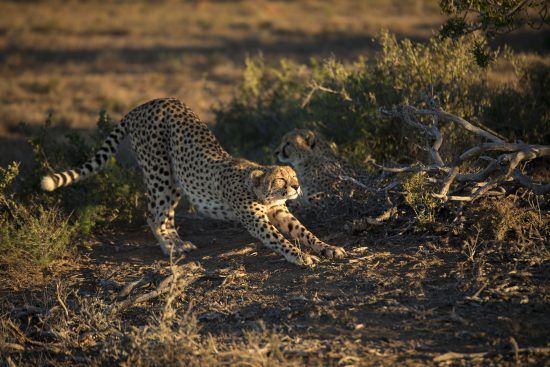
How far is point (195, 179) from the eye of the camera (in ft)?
19.1

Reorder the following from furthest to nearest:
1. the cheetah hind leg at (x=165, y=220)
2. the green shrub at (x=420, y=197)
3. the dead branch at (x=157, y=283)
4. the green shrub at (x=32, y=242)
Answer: the cheetah hind leg at (x=165, y=220)
the green shrub at (x=32, y=242)
the green shrub at (x=420, y=197)
the dead branch at (x=157, y=283)

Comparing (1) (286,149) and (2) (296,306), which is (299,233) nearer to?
(2) (296,306)

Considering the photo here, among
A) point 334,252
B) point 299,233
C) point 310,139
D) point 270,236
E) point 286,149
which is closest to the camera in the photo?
point 334,252

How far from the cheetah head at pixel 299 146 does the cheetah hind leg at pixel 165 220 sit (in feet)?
4.13

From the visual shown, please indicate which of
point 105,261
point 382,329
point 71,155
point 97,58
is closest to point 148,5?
point 97,58

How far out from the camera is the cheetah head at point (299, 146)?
21.7 feet

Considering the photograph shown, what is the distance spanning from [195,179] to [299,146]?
1303mm

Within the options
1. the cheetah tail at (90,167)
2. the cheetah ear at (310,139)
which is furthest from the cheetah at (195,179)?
the cheetah ear at (310,139)

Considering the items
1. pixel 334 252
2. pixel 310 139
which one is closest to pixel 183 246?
pixel 334 252

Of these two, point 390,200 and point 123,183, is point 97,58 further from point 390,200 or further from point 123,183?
point 390,200

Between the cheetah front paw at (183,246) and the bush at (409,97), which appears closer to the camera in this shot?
the cheetah front paw at (183,246)

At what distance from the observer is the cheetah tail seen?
17.8 ft

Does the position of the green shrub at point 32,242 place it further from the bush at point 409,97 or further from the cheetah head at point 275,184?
the bush at point 409,97

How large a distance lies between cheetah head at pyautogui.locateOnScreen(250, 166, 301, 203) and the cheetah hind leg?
2.99 ft
